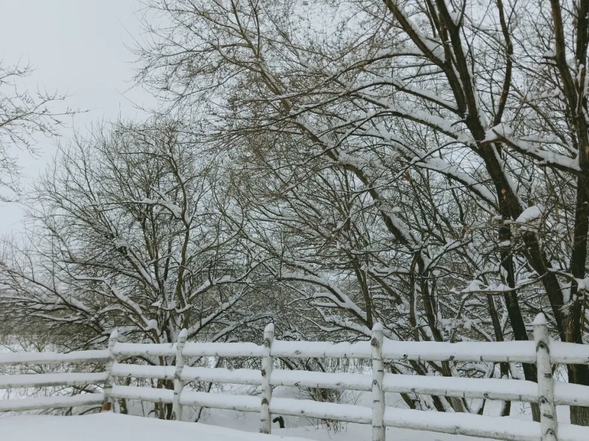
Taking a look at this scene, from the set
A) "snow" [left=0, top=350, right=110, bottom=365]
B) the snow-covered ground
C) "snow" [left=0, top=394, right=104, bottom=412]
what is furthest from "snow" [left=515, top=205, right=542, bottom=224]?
"snow" [left=0, top=394, right=104, bottom=412]

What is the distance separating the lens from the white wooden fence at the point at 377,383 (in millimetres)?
4681

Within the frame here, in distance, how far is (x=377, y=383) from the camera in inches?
224

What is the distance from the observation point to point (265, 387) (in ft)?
21.4

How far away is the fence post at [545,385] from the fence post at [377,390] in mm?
1607

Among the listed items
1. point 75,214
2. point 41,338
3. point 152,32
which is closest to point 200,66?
point 152,32

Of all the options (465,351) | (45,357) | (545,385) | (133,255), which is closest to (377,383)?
(465,351)

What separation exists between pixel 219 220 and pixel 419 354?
8.45 m

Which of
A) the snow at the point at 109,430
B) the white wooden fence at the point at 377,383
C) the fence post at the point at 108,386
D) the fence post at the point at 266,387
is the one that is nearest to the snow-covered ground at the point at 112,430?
the snow at the point at 109,430

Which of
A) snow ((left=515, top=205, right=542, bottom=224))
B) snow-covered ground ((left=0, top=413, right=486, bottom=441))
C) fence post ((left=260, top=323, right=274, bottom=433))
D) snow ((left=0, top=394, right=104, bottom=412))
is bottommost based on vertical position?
snow-covered ground ((left=0, top=413, right=486, bottom=441))

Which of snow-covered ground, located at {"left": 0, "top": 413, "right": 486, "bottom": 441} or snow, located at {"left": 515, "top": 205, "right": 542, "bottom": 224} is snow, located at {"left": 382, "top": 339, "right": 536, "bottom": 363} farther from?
snow-covered ground, located at {"left": 0, "top": 413, "right": 486, "bottom": 441}

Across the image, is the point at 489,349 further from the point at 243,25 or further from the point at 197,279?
the point at 197,279

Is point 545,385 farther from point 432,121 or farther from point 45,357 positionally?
point 45,357

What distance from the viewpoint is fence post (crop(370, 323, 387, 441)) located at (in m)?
5.54

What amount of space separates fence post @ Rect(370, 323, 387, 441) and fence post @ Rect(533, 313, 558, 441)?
63.3 inches
